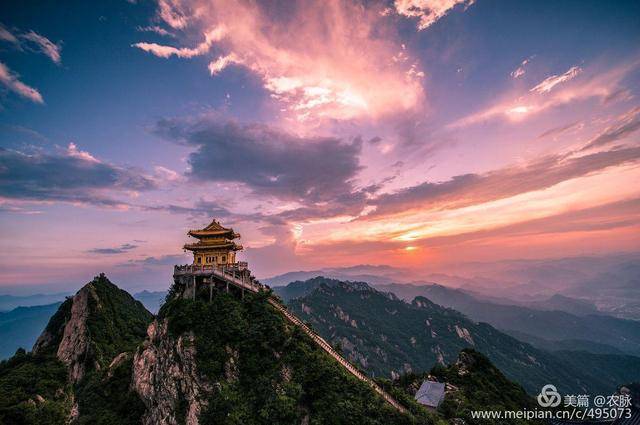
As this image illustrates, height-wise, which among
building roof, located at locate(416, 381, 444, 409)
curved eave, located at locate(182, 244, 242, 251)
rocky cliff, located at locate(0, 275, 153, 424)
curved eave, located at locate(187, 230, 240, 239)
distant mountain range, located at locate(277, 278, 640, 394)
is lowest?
distant mountain range, located at locate(277, 278, 640, 394)

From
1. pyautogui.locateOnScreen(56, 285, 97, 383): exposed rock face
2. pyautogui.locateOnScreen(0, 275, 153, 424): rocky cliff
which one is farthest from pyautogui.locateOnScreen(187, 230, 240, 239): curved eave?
pyautogui.locateOnScreen(56, 285, 97, 383): exposed rock face

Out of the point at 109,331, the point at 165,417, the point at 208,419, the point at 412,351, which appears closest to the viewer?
the point at 208,419

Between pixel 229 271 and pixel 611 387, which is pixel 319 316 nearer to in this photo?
pixel 229 271

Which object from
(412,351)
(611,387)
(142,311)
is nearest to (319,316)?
(412,351)

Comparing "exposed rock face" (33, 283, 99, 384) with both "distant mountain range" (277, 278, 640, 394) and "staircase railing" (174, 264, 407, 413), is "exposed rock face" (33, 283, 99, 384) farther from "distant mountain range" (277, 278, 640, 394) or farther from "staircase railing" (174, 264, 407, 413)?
"distant mountain range" (277, 278, 640, 394)

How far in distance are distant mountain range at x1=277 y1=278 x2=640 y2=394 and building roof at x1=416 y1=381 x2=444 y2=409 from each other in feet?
330

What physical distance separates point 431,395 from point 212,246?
34994 millimetres

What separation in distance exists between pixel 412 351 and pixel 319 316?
5254cm

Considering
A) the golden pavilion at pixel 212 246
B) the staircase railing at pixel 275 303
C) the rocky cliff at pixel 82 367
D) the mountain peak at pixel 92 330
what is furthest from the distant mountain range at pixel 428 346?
the golden pavilion at pixel 212 246

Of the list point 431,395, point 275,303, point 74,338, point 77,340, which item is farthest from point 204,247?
point 74,338

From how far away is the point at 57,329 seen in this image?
219ft

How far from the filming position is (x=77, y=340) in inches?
2279

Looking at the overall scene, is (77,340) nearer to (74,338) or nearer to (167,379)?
(74,338)

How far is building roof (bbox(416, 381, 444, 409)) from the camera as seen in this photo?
35.2 m
